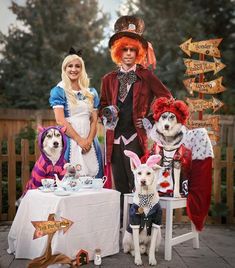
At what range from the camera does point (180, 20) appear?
50.9ft

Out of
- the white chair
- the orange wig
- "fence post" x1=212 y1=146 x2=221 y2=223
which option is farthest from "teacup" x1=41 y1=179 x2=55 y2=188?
"fence post" x1=212 y1=146 x2=221 y2=223

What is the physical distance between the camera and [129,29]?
17.8 feet

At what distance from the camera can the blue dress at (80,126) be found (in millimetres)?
5055

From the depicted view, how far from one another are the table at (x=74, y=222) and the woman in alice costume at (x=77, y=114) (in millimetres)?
752

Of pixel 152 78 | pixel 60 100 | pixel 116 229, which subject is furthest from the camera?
pixel 152 78

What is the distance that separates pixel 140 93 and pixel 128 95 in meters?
0.15

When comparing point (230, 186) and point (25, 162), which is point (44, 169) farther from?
point (230, 186)

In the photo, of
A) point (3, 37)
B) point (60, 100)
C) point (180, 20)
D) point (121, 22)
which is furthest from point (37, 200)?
point (3, 37)

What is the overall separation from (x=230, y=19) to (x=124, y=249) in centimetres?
1256

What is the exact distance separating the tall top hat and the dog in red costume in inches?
39.5

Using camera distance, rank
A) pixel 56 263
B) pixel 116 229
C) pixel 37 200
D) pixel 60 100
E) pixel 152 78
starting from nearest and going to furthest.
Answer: pixel 56 263, pixel 37 200, pixel 116 229, pixel 60 100, pixel 152 78

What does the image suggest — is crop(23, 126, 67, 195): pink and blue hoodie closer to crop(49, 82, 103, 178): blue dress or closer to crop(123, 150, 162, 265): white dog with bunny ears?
crop(49, 82, 103, 178): blue dress

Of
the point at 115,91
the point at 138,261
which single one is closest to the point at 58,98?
the point at 115,91

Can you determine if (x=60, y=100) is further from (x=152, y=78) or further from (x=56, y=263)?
(x=56, y=263)
